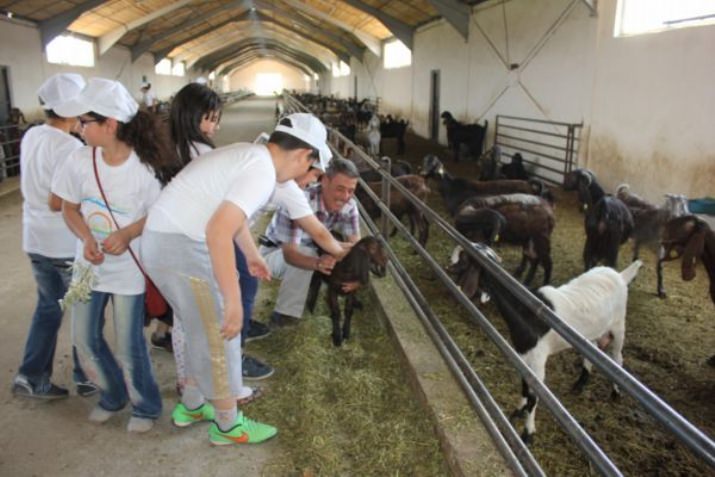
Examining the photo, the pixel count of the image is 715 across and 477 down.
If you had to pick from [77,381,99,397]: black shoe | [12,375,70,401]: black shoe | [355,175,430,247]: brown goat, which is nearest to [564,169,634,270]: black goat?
[355,175,430,247]: brown goat

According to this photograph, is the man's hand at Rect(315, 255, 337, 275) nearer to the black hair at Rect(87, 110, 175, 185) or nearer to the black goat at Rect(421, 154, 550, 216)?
the black hair at Rect(87, 110, 175, 185)

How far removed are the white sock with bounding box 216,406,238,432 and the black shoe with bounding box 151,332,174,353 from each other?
126 centimetres

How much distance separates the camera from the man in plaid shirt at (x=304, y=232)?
3900 millimetres

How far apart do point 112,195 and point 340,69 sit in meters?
40.9

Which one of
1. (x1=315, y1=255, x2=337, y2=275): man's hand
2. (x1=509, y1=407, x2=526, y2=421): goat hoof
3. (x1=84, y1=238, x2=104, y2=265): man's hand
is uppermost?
(x1=84, y1=238, x2=104, y2=265): man's hand

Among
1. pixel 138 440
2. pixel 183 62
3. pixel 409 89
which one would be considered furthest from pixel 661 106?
pixel 183 62

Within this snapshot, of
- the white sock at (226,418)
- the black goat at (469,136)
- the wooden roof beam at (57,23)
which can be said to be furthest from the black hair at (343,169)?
the wooden roof beam at (57,23)

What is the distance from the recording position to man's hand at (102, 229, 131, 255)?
A: 2.52 metres

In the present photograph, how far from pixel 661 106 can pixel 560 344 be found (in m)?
6.06

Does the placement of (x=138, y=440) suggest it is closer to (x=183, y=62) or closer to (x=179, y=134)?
(x=179, y=134)

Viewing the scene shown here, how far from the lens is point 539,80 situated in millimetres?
11656

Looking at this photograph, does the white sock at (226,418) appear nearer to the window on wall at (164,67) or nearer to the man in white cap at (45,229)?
the man in white cap at (45,229)

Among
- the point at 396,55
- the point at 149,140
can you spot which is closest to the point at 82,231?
the point at 149,140

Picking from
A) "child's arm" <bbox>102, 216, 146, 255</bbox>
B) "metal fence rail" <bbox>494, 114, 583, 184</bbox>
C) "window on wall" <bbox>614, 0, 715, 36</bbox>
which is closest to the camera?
"child's arm" <bbox>102, 216, 146, 255</bbox>
